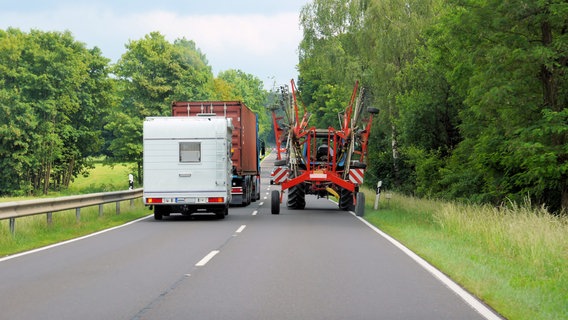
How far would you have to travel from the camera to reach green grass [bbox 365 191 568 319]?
740cm

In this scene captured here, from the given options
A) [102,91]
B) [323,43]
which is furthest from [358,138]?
[102,91]

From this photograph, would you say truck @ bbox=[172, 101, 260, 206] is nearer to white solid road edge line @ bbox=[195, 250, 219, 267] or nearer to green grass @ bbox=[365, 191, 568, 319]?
green grass @ bbox=[365, 191, 568, 319]

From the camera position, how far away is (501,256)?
36.7 feet

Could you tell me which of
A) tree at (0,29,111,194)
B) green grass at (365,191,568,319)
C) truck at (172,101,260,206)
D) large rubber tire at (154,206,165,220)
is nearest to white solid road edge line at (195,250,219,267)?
green grass at (365,191,568,319)

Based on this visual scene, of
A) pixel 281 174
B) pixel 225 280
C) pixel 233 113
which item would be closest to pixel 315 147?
pixel 281 174

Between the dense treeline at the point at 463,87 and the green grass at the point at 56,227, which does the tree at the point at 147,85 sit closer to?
the dense treeline at the point at 463,87

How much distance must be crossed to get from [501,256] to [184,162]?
11105 mm

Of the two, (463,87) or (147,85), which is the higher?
(147,85)

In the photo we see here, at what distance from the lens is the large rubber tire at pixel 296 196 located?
83.1ft

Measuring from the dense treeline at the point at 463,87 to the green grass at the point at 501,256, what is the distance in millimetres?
3232

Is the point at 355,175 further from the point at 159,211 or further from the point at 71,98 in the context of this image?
the point at 71,98

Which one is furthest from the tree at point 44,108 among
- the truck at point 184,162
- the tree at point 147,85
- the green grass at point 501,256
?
the green grass at point 501,256

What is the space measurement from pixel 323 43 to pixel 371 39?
10287mm

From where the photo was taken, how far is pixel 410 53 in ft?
116
